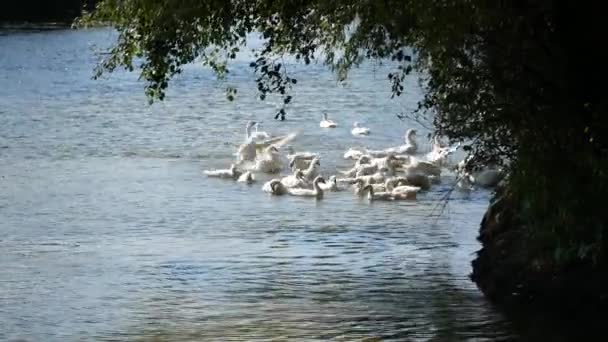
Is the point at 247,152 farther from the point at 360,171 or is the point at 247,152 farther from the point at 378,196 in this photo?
the point at 378,196

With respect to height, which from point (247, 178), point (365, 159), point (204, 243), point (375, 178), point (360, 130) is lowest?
point (204, 243)

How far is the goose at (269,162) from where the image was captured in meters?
22.5

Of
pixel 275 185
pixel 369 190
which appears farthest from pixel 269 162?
pixel 369 190

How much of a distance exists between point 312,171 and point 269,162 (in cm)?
190

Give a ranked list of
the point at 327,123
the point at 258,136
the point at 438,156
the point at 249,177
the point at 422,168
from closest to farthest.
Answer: the point at 422,168 < the point at 249,177 < the point at 438,156 < the point at 258,136 < the point at 327,123

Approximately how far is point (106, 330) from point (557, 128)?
415cm

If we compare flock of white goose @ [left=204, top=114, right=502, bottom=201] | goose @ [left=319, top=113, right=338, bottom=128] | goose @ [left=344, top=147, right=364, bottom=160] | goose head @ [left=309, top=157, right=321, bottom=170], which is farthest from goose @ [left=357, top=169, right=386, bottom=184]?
goose @ [left=319, top=113, right=338, bottom=128]

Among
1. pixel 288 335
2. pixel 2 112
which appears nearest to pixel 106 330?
pixel 288 335

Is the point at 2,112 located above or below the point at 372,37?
below

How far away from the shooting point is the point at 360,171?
20828 millimetres

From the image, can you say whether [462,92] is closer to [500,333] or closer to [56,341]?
[500,333]

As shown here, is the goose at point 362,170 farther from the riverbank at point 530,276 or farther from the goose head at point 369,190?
the riverbank at point 530,276

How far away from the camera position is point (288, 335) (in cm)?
1163

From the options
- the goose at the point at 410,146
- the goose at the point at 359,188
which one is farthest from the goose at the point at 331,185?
the goose at the point at 410,146
